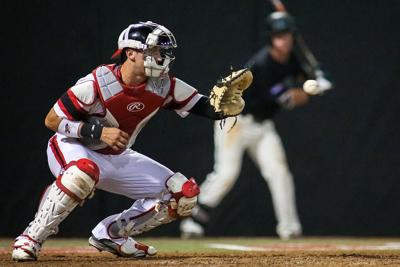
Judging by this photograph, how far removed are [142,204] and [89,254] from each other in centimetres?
91

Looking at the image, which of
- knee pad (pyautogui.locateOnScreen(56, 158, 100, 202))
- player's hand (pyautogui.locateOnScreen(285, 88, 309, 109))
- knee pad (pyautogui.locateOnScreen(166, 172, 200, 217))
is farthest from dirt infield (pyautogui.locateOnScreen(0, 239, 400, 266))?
player's hand (pyautogui.locateOnScreen(285, 88, 309, 109))

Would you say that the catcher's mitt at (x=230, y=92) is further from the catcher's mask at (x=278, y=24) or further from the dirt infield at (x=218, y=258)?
the catcher's mask at (x=278, y=24)

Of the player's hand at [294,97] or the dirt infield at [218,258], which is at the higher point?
the player's hand at [294,97]

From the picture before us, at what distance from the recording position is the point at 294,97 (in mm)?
10414

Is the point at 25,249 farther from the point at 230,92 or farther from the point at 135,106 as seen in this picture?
the point at 230,92

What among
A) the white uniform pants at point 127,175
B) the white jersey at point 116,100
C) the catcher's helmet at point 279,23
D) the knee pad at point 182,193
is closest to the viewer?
the white jersey at point 116,100

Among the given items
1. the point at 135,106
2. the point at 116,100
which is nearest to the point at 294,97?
the point at 135,106

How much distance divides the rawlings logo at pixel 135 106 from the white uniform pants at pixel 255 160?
11.0 feet

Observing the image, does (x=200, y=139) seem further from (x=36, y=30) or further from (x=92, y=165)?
(x=92, y=165)

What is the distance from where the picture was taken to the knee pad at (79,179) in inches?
250

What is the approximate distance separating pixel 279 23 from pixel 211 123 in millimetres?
1380

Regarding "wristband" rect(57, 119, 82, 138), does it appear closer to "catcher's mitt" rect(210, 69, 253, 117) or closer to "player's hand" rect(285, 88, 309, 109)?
"catcher's mitt" rect(210, 69, 253, 117)

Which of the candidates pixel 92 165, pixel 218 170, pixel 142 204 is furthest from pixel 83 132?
pixel 218 170

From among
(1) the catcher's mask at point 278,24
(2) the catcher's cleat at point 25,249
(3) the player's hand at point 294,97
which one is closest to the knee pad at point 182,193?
(2) the catcher's cleat at point 25,249
